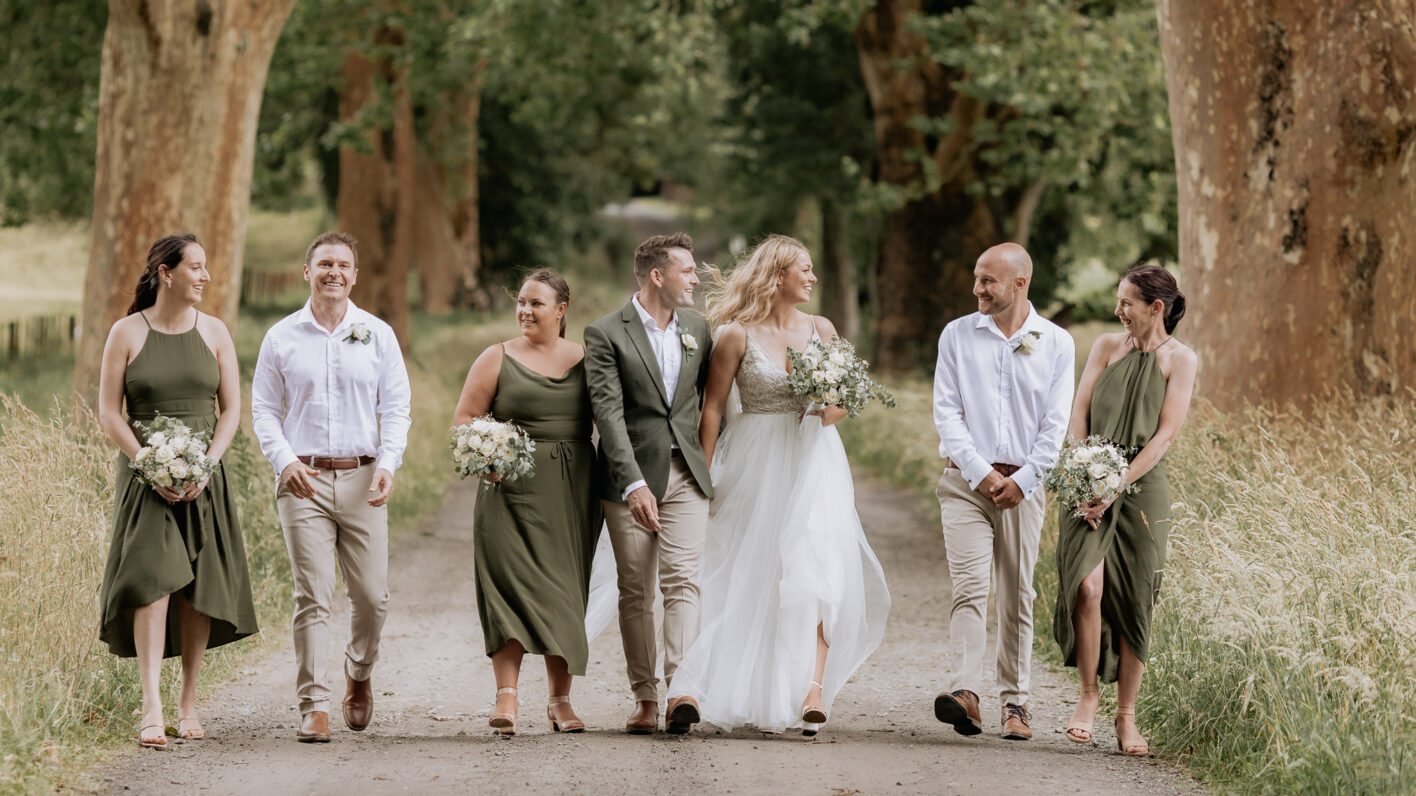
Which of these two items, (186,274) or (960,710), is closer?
(186,274)

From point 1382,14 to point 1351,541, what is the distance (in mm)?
5100

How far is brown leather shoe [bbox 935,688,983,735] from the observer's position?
6602 mm

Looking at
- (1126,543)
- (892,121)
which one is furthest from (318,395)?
(892,121)

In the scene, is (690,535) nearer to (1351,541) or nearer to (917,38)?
(1351,541)

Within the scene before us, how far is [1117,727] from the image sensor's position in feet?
21.2

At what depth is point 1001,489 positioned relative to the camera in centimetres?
667

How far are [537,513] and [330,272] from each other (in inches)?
54.9

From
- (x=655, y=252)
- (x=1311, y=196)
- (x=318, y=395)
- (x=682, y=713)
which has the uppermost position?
(x=1311, y=196)

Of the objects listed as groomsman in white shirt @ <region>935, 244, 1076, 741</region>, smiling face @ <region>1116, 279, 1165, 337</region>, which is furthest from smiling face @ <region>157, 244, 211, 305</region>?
smiling face @ <region>1116, 279, 1165, 337</region>

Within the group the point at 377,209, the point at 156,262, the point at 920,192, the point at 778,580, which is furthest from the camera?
the point at 377,209

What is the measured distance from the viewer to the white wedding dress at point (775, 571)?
22.2ft

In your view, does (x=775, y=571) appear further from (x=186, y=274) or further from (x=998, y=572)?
(x=186, y=274)

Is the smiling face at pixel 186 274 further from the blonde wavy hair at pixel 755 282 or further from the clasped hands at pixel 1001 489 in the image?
the clasped hands at pixel 1001 489

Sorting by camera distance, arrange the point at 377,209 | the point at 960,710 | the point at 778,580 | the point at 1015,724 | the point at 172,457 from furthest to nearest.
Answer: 1. the point at 377,209
2. the point at 778,580
3. the point at 1015,724
4. the point at 960,710
5. the point at 172,457
